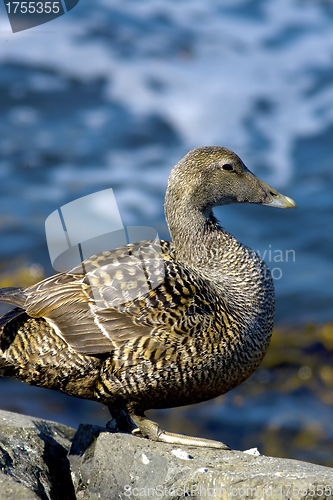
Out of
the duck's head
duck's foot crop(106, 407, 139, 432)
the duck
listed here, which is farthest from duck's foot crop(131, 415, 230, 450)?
the duck's head

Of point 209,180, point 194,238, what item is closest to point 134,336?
point 194,238

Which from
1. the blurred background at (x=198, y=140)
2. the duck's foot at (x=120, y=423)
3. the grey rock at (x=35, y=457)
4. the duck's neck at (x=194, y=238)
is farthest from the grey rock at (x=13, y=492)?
the blurred background at (x=198, y=140)

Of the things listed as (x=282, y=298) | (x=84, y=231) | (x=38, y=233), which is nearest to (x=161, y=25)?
(x=38, y=233)

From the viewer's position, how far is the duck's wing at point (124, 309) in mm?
3561

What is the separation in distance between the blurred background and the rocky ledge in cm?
255

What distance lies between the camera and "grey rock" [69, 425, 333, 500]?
9.73 ft

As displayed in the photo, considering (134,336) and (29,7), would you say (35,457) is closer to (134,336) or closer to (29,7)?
(134,336)

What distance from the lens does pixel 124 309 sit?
3605 millimetres

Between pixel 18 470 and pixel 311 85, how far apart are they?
1154 centimetres

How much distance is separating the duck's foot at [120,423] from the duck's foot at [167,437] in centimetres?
31

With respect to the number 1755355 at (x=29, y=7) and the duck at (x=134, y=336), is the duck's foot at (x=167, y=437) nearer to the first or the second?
the duck at (x=134, y=336)

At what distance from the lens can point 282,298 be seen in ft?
26.0

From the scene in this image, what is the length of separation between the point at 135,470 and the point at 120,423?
81 centimetres

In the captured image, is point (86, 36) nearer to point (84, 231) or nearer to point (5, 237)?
point (5, 237)
